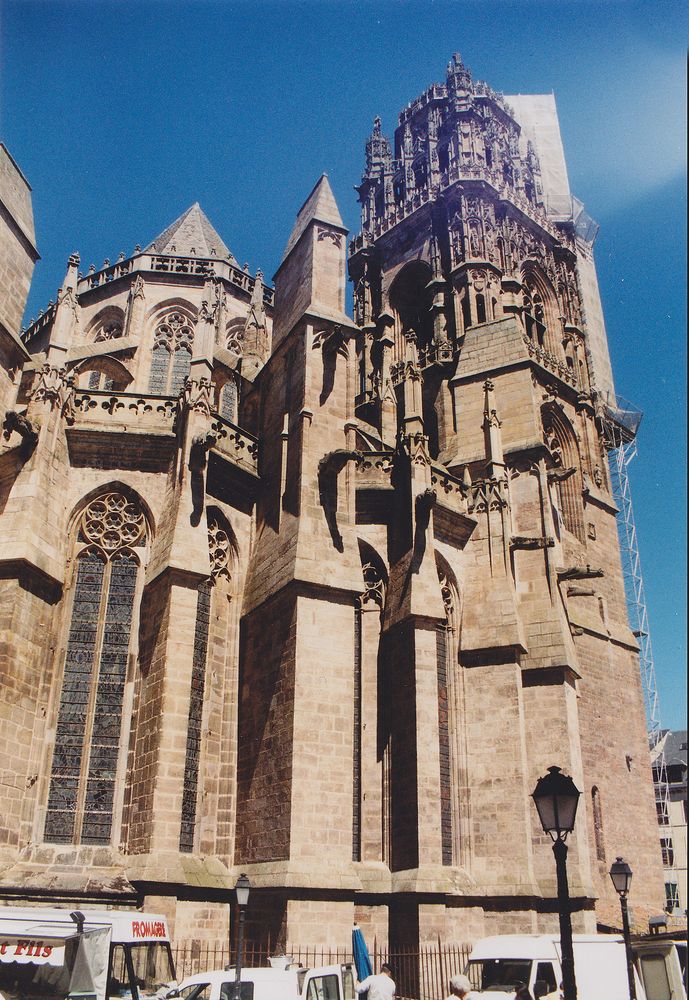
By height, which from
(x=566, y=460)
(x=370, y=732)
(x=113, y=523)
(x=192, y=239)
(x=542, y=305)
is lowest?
(x=370, y=732)

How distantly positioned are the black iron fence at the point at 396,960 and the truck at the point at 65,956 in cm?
317

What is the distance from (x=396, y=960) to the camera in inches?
571

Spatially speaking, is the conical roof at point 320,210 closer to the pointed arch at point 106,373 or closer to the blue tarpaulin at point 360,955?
the pointed arch at point 106,373

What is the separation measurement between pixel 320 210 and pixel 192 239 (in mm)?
16390

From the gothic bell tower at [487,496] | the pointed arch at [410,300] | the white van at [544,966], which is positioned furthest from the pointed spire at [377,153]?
the white van at [544,966]

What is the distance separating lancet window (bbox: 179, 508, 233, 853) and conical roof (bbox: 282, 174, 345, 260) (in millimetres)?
6562

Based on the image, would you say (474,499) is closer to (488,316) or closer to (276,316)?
(276,316)

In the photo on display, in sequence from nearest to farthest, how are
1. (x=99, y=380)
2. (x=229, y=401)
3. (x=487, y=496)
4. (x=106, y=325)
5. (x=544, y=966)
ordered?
(x=544, y=966), (x=487, y=496), (x=99, y=380), (x=229, y=401), (x=106, y=325)

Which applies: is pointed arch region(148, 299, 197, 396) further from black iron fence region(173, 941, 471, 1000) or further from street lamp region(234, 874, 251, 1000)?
street lamp region(234, 874, 251, 1000)

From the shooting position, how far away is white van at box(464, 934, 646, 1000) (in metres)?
12.1

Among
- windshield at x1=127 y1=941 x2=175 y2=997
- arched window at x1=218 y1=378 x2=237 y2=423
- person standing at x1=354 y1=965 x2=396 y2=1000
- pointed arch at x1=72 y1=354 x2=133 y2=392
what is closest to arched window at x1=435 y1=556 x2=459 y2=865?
person standing at x1=354 y1=965 x2=396 y2=1000

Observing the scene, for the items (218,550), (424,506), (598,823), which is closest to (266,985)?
(218,550)

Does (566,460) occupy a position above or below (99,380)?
below

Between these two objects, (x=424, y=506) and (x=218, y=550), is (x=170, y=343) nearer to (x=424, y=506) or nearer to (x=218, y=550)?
(x=218, y=550)
